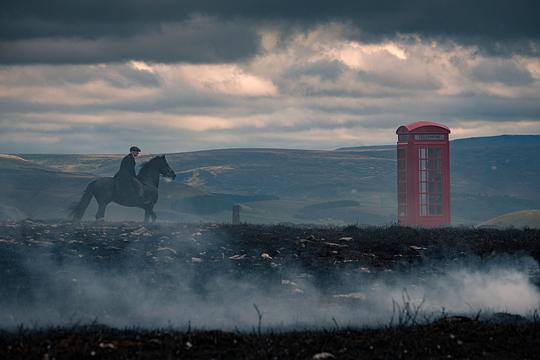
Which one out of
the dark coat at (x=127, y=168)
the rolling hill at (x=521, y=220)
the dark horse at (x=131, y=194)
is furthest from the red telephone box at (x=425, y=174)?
the dark coat at (x=127, y=168)

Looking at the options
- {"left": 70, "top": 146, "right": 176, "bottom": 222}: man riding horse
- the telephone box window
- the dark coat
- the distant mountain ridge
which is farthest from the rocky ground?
the distant mountain ridge

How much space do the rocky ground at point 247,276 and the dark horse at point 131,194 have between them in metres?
4.98

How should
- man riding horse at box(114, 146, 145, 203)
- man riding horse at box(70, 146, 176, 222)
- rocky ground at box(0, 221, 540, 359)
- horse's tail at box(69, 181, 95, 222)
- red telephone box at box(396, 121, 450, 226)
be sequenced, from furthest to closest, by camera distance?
1. red telephone box at box(396, 121, 450, 226)
2. horse's tail at box(69, 181, 95, 222)
3. man riding horse at box(70, 146, 176, 222)
4. man riding horse at box(114, 146, 145, 203)
5. rocky ground at box(0, 221, 540, 359)

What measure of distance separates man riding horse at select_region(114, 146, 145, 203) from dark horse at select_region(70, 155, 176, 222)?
75 millimetres

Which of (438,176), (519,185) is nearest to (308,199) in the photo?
(519,185)

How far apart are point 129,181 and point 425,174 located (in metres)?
10.9

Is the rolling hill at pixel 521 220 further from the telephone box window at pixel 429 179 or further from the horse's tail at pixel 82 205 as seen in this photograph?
the horse's tail at pixel 82 205

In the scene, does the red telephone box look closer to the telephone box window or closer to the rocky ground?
the telephone box window

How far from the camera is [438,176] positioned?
30.7 meters

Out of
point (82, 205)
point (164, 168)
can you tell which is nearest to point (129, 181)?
point (164, 168)

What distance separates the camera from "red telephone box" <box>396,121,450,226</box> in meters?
30.4

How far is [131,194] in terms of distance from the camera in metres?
27.8

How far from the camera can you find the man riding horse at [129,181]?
2752 cm

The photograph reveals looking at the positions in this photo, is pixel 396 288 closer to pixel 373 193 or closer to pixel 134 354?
pixel 134 354
